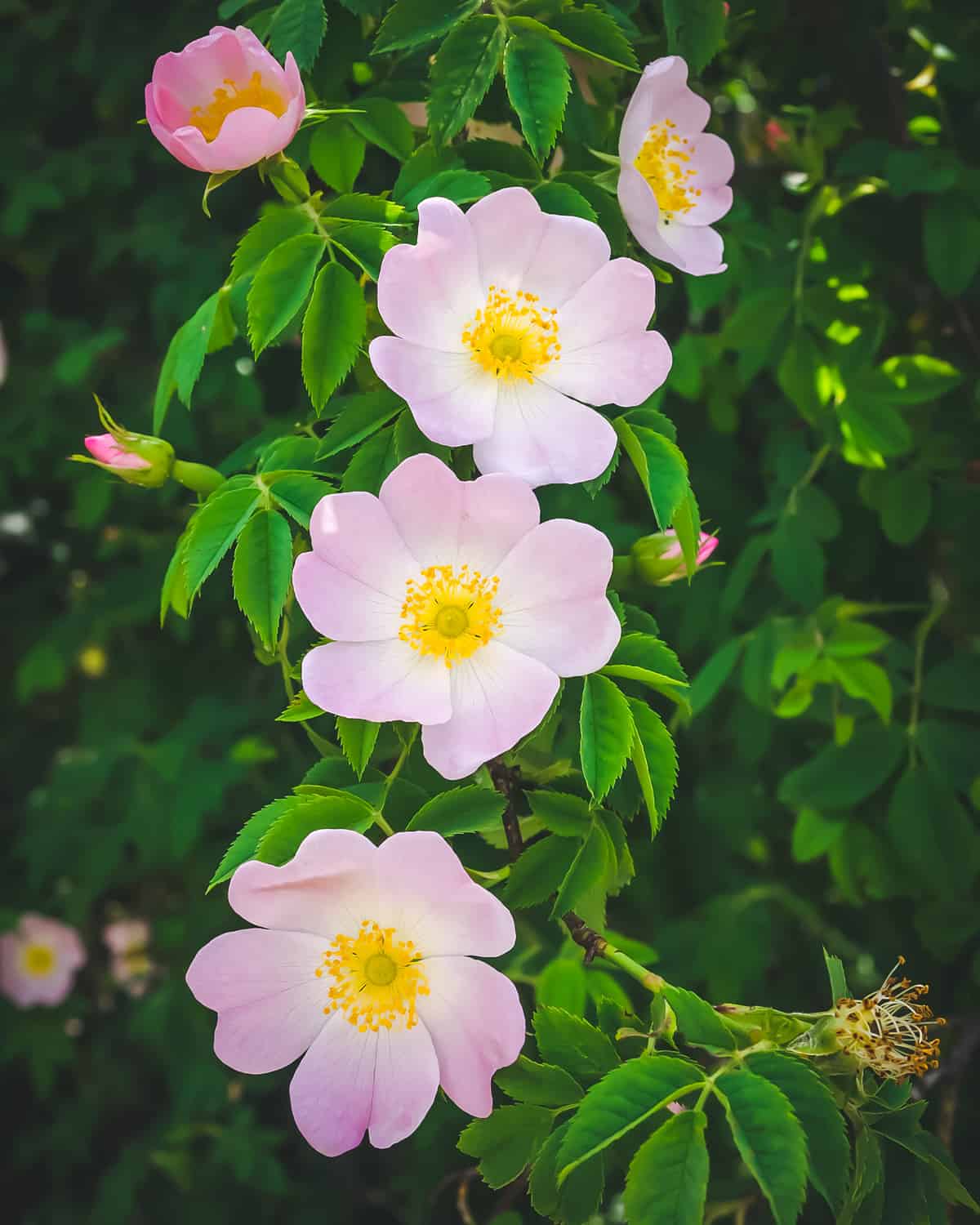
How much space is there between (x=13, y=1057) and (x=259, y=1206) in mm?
566

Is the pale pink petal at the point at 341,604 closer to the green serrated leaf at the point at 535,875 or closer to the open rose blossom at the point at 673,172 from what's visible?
the green serrated leaf at the point at 535,875

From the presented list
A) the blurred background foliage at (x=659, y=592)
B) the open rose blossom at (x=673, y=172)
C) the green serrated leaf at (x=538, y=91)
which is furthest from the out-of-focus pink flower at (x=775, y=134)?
the green serrated leaf at (x=538, y=91)

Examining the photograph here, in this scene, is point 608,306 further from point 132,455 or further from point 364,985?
point 364,985

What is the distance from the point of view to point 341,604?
72 centimetres

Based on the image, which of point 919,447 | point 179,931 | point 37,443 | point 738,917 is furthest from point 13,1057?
point 919,447

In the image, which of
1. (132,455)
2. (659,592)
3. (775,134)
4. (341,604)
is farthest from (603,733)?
(775,134)

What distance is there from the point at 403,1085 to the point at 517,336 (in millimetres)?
493

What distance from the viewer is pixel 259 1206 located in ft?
6.50

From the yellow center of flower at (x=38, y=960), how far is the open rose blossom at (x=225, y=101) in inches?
68.0

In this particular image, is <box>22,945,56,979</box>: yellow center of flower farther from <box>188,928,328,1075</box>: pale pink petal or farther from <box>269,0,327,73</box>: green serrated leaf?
<box>269,0,327,73</box>: green serrated leaf

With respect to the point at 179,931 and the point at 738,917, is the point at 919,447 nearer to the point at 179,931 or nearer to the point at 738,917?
the point at 738,917

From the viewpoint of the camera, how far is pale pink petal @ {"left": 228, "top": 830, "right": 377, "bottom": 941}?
0.65 m

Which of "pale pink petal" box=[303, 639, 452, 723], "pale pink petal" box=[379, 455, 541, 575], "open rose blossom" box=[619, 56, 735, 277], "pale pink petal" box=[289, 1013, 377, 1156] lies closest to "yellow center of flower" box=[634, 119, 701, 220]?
"open rose blossom" box=[619, 56, 735, 277]

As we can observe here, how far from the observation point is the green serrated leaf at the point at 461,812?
718mm
